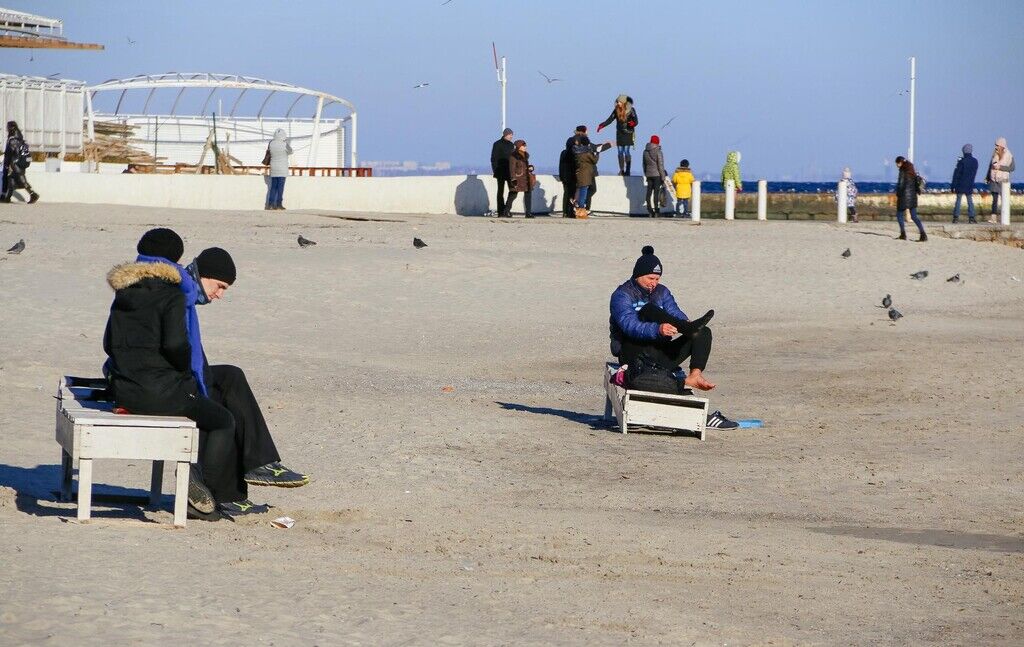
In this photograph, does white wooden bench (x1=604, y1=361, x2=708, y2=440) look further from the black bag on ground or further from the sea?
the sea

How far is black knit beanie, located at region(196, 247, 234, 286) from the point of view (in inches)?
304

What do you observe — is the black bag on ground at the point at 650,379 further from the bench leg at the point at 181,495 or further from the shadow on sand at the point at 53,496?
the bench leg at the point at 181,495

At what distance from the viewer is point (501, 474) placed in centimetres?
970

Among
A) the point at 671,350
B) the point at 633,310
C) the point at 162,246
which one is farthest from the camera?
the point at 671,350

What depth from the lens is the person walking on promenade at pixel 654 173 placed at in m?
29.1

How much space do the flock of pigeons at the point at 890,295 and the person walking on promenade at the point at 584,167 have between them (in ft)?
17.5

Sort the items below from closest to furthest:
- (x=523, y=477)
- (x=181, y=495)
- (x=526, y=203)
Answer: (x=181, y=495), (x=523, y=477), (x=526, y=203)

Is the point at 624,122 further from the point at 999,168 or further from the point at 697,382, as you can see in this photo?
the point at 697,382

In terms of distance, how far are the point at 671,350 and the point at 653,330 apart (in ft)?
1.22

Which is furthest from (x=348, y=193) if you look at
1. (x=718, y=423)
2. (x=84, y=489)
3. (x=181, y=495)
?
(x=84, y=489)

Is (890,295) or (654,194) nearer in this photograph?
(890,295)

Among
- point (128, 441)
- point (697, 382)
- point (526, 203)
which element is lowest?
point (697, 382)

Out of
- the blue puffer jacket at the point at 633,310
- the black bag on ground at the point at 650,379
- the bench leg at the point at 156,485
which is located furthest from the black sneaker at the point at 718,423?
the bench leg at the point at 156,485

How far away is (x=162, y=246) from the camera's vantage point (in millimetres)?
7625
